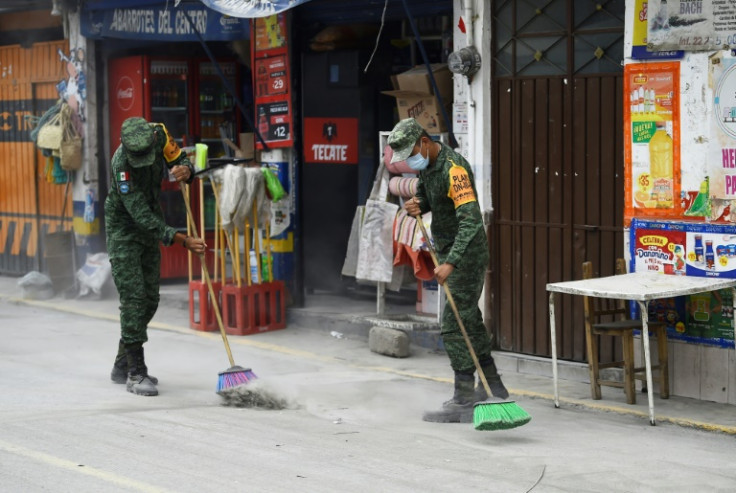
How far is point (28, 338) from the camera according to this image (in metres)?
11.7

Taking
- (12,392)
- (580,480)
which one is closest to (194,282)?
(12,392)

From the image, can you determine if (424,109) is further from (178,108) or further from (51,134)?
(51,134)

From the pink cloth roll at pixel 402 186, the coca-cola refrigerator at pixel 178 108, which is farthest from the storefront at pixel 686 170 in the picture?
the coca-cola refrigerator at pixel 178 108

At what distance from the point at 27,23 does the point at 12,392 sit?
8.09 meters

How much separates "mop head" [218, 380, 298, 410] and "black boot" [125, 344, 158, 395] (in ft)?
2.60

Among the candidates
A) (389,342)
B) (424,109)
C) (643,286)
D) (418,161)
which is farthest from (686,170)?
(389,342)

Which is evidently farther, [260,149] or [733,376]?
[260,149]

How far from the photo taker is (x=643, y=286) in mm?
8148

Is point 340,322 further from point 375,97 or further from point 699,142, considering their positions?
point 699,142

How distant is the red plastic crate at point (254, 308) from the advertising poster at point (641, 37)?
4.70 meters

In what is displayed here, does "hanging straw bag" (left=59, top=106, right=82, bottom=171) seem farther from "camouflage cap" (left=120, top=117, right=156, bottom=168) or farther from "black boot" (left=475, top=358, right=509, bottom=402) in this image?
"black boot" (left=475, top=358, right=509, bottom=402)

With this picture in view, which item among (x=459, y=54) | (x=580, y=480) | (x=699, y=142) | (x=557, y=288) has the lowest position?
(x=580, y=480)

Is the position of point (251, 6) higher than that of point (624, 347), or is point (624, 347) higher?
point (251, 6)

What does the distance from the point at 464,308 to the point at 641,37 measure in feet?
7.88
